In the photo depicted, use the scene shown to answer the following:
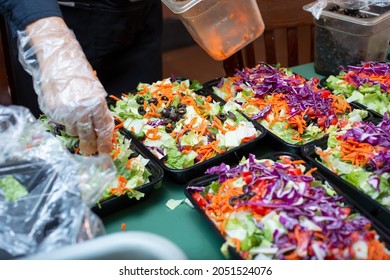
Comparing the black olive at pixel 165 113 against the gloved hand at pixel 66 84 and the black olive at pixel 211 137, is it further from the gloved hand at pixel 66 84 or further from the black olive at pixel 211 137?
the gloved hand at pixel 66 84

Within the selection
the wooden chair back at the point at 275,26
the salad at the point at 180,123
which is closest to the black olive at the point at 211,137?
the salad at the point at 180,123

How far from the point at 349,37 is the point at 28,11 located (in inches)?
53.5

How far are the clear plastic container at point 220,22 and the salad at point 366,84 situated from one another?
446 millimetres

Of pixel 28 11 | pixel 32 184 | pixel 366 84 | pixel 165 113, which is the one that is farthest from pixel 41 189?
pixel 366 84

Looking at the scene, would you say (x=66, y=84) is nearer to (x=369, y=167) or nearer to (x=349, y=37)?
(x=369, y=167)

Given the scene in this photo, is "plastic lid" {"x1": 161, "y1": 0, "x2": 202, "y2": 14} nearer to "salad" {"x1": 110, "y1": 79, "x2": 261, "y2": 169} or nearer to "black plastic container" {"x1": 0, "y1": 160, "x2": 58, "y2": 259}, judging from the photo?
"salad" {"x1": 110, "y1": 79, "x2": 261, "y2": 169}

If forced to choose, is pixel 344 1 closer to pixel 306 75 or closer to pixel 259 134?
pixel 306 75

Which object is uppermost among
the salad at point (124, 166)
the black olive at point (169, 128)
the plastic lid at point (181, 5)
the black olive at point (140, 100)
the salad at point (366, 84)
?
the plastic lid at point (181, 5)

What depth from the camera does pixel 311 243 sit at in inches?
37.4

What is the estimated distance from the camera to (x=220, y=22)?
1533 millimetres

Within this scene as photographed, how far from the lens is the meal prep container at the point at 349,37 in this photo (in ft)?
5.99
